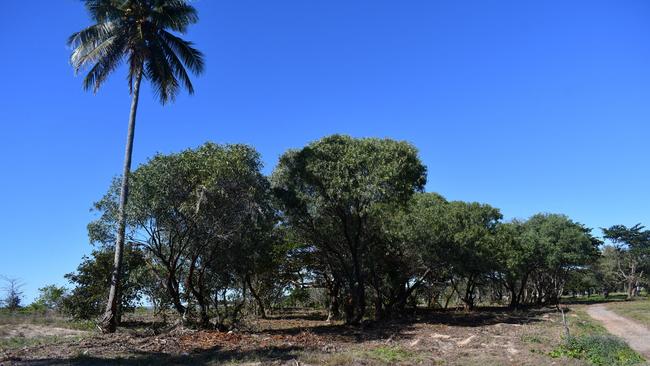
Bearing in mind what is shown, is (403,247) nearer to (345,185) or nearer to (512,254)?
(345,185)

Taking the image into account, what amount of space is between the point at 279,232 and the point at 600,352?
13807 mm

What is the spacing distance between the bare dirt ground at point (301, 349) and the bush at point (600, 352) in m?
0.65

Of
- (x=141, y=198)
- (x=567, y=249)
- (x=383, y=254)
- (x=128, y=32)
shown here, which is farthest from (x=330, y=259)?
(x=567, y=249)

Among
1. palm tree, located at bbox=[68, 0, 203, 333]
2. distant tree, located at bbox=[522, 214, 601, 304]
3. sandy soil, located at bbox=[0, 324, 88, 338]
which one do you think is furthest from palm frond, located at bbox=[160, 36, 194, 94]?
distant tree, located at bbox=[522, 214, 601, 304]

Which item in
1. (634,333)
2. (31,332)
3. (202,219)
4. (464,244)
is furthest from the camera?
(464,244)

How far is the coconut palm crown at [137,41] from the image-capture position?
20703 mm

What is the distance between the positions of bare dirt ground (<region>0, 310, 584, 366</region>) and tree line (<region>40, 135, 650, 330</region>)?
125 inches

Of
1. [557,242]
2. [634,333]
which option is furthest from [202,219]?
[557,242]

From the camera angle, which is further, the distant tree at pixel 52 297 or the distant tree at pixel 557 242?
the distant tree at pixel 557 242

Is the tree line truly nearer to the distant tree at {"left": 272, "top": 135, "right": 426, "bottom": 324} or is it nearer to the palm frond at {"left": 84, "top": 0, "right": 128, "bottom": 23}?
the distant tree at {"left": 272, "top": 135, "right": 426, "bottom": 324}

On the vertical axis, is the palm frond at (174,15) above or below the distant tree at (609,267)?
above

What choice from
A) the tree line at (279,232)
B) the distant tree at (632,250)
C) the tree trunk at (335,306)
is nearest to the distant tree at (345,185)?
the tree line at (279,232)

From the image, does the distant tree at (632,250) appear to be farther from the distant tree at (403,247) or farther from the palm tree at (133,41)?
the palm tree at (133,41)

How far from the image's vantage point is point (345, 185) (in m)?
21.4
